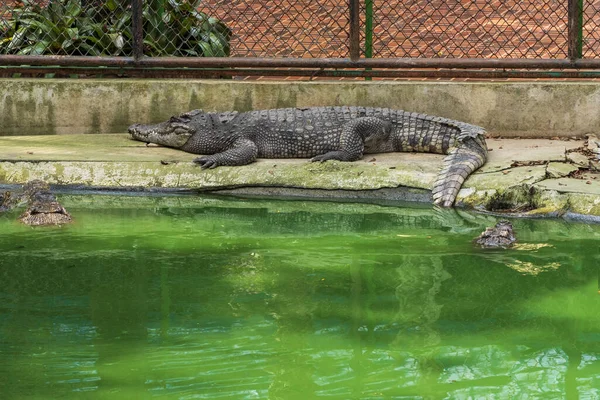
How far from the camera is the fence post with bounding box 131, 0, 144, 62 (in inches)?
322

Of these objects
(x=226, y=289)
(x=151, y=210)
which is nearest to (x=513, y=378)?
(x=226, y=289)

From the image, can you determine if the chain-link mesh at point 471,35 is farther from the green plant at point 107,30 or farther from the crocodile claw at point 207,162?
the crocodile claw at point 207,162

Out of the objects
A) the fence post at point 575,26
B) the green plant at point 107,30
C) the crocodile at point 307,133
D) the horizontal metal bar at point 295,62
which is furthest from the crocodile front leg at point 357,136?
the green plant at point 107,30

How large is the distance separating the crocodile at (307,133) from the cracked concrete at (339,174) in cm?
15

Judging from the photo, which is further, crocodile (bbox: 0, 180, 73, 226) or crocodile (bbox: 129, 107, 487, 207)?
crocodile (bbox: 129, 107, 487, 207)

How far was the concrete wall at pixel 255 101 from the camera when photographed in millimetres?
7973

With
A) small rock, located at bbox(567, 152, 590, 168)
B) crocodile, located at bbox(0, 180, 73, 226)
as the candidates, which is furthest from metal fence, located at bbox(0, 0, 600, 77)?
crocodile, located at bbox(0, 180, 73, 226)

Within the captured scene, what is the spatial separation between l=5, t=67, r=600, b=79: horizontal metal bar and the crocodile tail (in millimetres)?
1014

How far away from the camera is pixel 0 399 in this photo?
3.47m

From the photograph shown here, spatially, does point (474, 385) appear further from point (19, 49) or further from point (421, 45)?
point (421, 45)

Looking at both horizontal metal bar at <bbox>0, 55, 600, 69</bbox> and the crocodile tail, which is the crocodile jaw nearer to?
horizontal metal bar at <bbox>0, 55, 600, 69</bbox>

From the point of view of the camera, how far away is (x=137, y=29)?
8.18m

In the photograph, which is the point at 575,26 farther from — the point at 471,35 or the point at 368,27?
the point at 471,35

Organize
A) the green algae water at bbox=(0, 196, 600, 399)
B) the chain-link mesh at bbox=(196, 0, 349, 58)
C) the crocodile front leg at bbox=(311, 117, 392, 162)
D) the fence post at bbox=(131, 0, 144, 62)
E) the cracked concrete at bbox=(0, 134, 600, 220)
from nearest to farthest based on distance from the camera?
the green algae water at bbox=(0, 196, 600, 399) < the cracked concrete at bbox=(0, 134, 600, 220) < the crocodile front leg at bbox=(311, 117, 392, 162) < the fence post at bbox=(131, 0, 144, 62) < the chain-link mesh at bbox=(196, 0, 349, 58)
